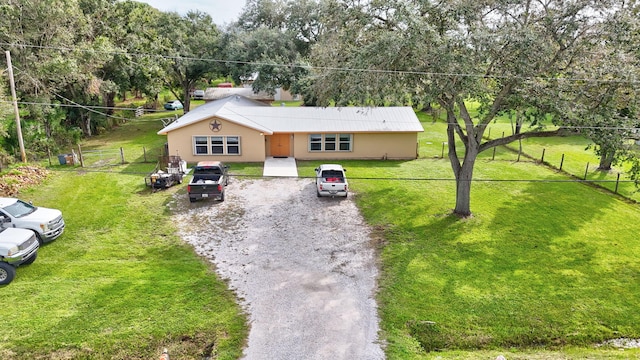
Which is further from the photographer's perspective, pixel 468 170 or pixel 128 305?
pixel 468 170

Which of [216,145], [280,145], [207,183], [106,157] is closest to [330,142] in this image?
[280,145]

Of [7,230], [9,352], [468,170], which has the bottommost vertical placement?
[9,352]

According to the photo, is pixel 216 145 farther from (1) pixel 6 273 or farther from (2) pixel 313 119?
(1) pixel 6 273

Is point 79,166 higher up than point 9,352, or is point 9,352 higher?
point 79,166

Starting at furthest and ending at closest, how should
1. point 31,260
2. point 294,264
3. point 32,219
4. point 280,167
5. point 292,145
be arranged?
point 292,145
point 280,167
point 32,219
point 294,264
point 31,260

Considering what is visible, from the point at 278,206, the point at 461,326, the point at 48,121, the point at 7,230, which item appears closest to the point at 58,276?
the point at 7,230

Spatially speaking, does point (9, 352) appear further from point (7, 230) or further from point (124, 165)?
point (124, 165)
